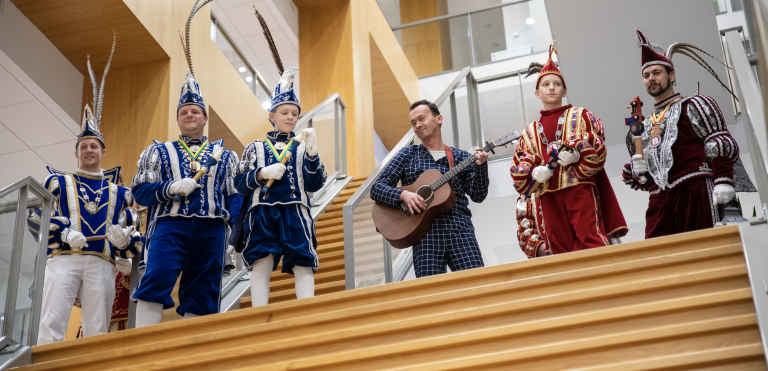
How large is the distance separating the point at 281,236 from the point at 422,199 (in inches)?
32.3

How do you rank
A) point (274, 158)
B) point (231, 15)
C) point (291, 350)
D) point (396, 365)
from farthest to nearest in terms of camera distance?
point (231, 15)
point (274, 158)
point (291, 350)
point (396, 365)

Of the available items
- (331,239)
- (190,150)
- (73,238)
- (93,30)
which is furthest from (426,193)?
(93,30)

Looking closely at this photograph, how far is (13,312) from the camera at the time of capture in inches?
150

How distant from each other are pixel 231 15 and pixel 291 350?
11.4 metres

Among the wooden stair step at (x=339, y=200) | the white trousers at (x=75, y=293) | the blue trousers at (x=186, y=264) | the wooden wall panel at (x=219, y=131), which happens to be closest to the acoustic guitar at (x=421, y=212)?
the blue trousers at (x=186, y=264)

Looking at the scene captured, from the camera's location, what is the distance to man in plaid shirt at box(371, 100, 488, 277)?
441 cm

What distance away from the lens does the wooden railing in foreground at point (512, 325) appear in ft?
8.71

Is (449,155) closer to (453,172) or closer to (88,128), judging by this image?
(453,172)

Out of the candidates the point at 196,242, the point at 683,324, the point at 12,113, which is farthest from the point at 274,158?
the point at 12,113

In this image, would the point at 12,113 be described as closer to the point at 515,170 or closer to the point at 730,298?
the point at 515,170

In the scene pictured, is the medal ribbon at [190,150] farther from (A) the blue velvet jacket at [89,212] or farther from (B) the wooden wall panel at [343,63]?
(B) the wooden wall panel at [343,63]

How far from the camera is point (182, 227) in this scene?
14.8 feet

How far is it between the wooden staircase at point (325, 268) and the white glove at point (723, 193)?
2.39 meters

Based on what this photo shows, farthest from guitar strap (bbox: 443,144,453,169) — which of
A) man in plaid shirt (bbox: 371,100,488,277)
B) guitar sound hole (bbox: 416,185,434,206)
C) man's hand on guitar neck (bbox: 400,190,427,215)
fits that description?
man's hand on guitar neck (bbox: 400,190,427,215)
